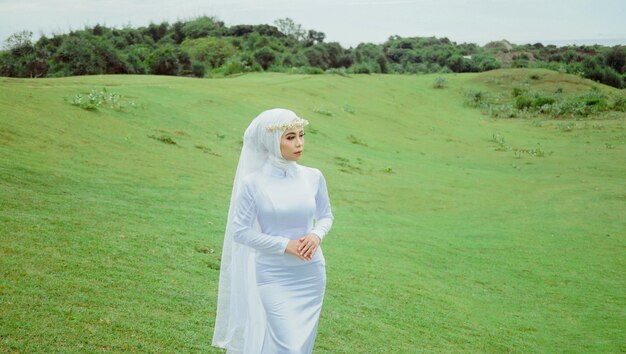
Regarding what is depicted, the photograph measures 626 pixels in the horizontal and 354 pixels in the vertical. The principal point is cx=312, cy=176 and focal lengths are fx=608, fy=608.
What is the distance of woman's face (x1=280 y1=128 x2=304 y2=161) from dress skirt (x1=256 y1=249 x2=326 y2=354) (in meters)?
0.78

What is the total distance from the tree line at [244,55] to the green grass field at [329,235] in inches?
455

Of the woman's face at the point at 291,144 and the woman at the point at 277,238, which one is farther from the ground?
the woman's face at the point at 291,144

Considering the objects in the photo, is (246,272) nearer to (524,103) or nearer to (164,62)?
(524,103)

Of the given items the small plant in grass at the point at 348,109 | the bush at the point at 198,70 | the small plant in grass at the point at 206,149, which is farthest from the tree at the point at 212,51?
the small plant in grass at the point at 206,149

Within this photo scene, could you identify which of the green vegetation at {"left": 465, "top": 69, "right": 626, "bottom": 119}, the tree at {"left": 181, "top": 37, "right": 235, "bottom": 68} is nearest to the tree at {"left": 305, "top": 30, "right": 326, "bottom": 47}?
the tree at {"left": 181, "top": 37, "right": 235, "bottom": 68}

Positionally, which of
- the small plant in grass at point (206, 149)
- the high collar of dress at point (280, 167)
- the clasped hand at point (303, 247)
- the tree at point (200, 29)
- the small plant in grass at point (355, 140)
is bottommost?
the small plant in grass at point (355, 140)

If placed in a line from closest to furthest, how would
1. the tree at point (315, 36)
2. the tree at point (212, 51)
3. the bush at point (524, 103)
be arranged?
the bush at point (524, 103)
the tree at point (212, 51)
the tree at point (315, 36)

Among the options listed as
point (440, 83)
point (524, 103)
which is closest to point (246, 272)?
point (524, 103)

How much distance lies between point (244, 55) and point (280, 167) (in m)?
54.4

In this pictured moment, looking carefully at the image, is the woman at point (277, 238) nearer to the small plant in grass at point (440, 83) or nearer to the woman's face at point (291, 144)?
the woman's face at point (291, 144)

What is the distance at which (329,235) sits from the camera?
13.4 meters

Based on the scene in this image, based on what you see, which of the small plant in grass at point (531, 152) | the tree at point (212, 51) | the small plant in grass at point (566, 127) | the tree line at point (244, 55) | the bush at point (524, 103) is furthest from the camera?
the tree at point (212, 51)

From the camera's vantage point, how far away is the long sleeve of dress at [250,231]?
14.5 feet

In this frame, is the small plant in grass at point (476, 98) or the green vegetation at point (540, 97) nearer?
the green vegetation at point (540, 97)
